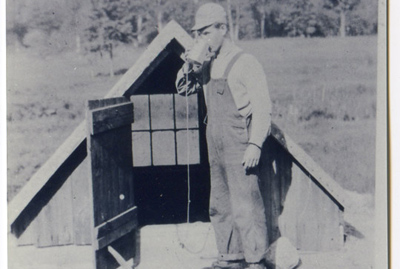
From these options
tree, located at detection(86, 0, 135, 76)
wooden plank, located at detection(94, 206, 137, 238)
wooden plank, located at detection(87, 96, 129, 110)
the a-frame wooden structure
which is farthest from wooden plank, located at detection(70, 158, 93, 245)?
tree, located at detection(86, 0, 135, 76)

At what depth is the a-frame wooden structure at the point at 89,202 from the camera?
5613 millimetres

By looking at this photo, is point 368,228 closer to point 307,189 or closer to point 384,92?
point 307,189

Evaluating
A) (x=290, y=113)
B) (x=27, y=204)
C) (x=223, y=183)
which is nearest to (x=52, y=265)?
(x=27, y=204)

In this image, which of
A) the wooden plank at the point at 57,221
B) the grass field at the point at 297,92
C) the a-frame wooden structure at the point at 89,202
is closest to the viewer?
the a-frame wooden structure at the point at 89,202

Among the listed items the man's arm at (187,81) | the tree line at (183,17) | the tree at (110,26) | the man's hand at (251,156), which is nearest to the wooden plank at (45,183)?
the man's arm at (187,81)

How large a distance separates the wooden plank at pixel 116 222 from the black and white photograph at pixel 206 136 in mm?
18

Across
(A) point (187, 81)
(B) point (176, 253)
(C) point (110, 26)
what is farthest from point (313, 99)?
(C) point (110, 26)

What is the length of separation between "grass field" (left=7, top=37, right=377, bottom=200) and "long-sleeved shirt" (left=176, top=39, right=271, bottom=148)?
1.10 metres

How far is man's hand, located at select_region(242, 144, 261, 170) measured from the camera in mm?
5082

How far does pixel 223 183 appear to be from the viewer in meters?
5.37

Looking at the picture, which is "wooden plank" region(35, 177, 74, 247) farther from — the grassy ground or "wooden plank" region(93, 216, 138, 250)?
"wooden plank" region(93, 216, 138, 250)

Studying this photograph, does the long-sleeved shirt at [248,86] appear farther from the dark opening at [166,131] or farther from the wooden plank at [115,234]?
the wooden plank at [115,234]

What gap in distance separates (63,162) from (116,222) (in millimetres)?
748

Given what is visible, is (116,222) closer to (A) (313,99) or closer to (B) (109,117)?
(B) (109,117)
